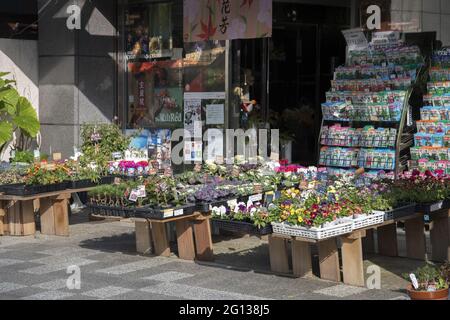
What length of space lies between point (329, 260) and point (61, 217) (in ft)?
16.1

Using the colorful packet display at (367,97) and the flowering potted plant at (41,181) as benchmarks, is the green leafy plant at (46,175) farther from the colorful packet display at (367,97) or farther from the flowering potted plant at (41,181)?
the colorful packet display at (367,97)

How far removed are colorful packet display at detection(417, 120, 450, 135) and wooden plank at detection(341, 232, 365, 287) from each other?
4.24 metres

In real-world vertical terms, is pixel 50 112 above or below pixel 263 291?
above

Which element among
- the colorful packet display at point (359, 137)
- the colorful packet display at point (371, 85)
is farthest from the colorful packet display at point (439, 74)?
the colorful packet display at point (359, 137)

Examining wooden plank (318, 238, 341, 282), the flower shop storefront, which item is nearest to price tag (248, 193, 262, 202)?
the flower shop storefront

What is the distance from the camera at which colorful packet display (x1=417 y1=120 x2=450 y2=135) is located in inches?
526

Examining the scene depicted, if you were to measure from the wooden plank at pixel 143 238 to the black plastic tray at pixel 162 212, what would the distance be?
1.15 meters

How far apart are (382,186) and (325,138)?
3.67m

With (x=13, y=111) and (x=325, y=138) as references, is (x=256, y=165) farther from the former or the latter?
(x=13, y=111)

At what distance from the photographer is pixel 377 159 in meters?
13.7

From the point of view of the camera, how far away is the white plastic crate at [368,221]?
9.66 meters

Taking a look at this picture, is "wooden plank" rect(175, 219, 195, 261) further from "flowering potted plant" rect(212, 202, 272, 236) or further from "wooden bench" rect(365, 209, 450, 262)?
"wooden bench" rect(365, 209, 450, 262)

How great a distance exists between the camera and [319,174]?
12195 mm
